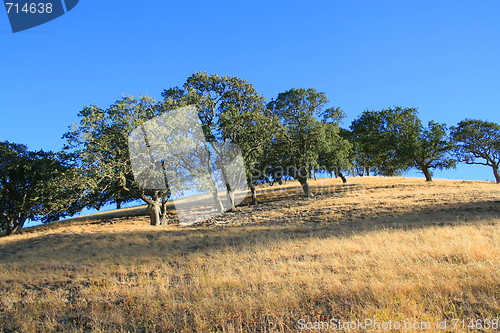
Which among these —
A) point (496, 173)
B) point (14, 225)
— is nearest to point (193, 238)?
point (14, 225)

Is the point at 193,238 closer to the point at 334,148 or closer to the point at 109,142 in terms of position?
the point at 109,142

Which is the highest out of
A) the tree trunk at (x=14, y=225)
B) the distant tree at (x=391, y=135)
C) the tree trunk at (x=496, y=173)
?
the distant tree at (x=391, y=135)

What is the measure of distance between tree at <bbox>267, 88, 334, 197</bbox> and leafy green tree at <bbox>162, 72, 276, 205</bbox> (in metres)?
2.77

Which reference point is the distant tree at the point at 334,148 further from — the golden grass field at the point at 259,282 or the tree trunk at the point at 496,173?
the tree trunk at the point at 496,173

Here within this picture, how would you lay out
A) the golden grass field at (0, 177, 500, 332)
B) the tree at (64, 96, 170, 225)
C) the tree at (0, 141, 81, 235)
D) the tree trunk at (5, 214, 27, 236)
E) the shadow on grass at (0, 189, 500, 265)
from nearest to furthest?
the golden grass field at (0, 177, 500, 332)
the shadow on grass at (0, 189, 500, 265)
the tree at (64, 96, 170, 225)
the tree at (0, 141, 81, 235)
the tree trunk at (5, 214, 27, 236)

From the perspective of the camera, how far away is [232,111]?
1169 inches

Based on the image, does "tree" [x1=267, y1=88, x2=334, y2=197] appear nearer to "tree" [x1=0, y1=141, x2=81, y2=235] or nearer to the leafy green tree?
the leafy green tree

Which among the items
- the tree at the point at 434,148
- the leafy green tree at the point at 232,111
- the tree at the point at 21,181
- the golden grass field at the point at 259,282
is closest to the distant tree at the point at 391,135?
the tree at the point at 434,148

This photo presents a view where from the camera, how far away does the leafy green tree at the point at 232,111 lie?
29.1 metres

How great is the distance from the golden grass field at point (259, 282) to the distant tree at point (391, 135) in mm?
30764

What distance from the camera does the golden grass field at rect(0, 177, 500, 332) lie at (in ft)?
19.9

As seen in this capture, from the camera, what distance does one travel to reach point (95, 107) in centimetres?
2494

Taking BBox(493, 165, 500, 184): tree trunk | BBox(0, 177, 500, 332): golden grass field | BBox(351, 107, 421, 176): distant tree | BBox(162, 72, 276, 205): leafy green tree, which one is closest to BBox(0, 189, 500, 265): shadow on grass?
BBox(0, 177, 500, 332): golden grass field

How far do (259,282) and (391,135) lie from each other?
4280 cm
